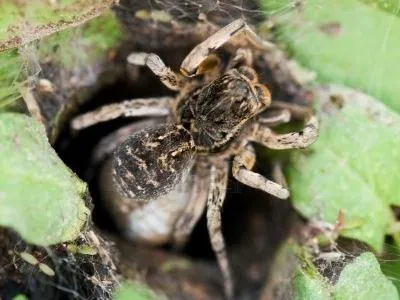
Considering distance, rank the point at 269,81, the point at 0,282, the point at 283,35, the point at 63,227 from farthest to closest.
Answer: the point at 269,81
the point at 283,35
the point at 0,282
the point at 63,227

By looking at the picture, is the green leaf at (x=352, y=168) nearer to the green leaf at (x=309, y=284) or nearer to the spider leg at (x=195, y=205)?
the green leaf at (x=309, y=284)

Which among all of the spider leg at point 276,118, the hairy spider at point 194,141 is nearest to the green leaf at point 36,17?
the hairy spider at point 194,141

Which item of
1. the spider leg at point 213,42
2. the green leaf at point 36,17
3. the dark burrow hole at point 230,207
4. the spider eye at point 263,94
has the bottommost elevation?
the dark burrow hole at point 230,207

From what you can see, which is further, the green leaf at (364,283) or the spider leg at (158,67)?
the spider leg at (158,67)

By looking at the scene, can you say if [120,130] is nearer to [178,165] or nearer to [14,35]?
[178,165]

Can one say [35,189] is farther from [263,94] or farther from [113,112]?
[263,94]

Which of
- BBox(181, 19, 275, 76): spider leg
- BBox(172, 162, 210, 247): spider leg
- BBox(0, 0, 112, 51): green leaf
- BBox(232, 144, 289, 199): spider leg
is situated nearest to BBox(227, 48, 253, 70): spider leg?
BBox(181, 19, 275, 76): spider leg

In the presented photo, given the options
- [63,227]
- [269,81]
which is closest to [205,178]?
[269,81]
